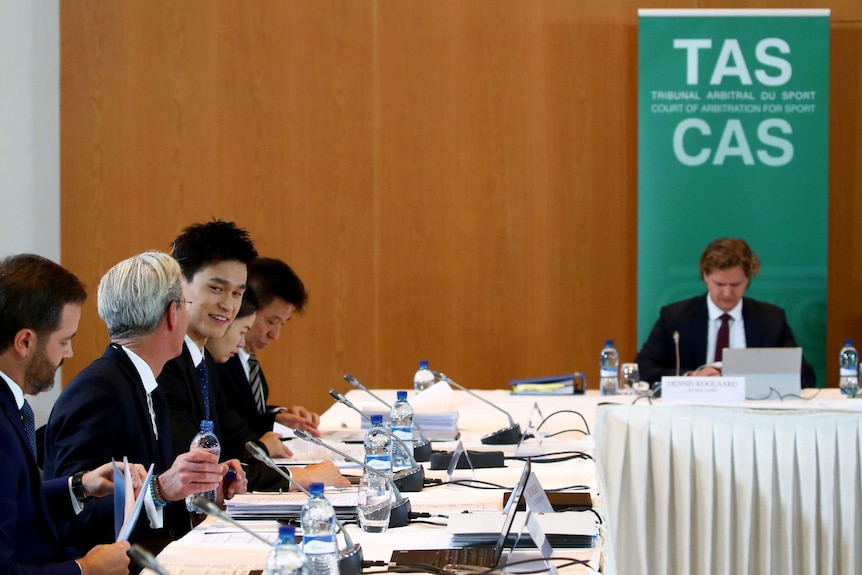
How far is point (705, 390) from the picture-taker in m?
4.02

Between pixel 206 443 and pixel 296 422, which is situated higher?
pixel 206 443

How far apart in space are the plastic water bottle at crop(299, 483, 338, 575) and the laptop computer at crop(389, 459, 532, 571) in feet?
0.58

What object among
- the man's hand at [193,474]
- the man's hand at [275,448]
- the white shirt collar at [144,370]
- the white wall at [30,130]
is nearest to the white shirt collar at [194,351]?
the man's hand at [275,448]

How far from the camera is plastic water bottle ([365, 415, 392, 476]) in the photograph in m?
2.55

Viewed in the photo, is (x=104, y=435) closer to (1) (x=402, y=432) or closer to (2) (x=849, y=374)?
(1) (x=402, y=432)

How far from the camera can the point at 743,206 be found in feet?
18.5

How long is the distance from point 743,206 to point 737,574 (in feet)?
9.17

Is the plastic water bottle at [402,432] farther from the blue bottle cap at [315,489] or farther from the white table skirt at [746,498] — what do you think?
the blue bottle cap at [315,489]

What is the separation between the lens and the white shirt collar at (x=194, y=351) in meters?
2.97

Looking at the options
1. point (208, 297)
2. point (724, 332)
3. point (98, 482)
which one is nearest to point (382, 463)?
point (98, 482)

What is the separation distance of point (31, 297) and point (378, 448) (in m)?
1.13

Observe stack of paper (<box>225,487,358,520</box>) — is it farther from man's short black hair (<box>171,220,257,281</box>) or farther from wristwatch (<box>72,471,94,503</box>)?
man's short black hair (<box>171,220,257,281</box>)

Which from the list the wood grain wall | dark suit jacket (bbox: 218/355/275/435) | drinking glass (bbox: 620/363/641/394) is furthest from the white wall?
drinking glass (bbox: 620/363/641/394)

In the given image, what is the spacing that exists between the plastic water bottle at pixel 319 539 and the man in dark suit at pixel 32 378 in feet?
1.69
